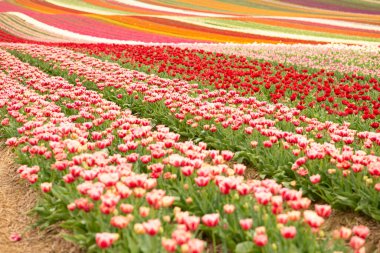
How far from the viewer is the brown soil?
5.03m

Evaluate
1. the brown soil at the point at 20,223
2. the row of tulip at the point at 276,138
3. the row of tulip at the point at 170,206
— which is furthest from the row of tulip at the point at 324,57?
the brown soil at the point at 20,223

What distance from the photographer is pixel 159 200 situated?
4180mm

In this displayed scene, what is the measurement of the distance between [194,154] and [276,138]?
1610 mm

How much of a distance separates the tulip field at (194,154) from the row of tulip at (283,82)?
0.08 m

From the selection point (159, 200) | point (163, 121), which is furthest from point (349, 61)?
point (159, 200)

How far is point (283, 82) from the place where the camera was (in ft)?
40.5

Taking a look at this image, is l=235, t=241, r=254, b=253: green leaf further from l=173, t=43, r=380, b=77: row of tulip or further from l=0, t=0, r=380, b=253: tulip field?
l=173, t=43, r=380, b=77: row of tulip

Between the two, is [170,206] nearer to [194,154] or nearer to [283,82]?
[194,154]

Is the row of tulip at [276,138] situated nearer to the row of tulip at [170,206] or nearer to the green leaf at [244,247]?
the row of tulip at [170,206]

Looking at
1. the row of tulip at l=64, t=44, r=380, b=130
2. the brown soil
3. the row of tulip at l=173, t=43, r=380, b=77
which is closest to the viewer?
the brown soil

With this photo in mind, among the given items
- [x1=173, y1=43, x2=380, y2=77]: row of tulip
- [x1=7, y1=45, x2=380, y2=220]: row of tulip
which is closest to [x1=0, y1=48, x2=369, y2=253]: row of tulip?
[x1=7, y1=45, x2=380, y2=220]: row of tulip

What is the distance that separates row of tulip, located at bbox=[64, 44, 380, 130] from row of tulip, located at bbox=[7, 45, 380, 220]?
97 cm

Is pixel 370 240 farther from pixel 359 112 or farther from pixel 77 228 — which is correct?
pixel 359 112

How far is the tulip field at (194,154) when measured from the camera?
13.4 ft
